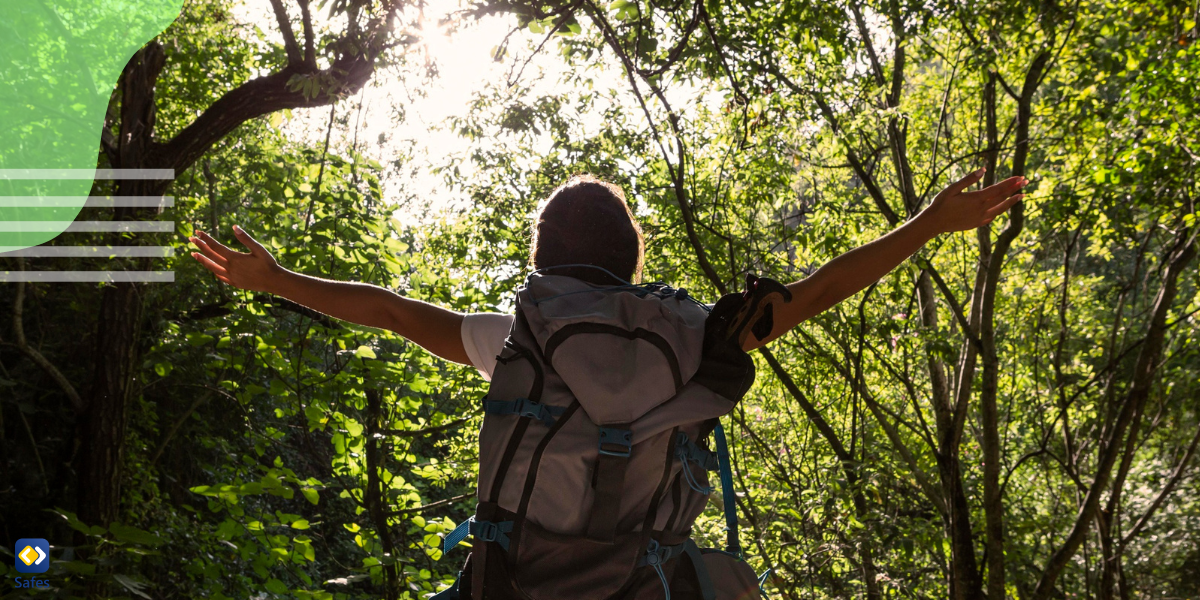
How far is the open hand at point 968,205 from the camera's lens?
132 centimetres

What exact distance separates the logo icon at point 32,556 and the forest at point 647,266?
72mm

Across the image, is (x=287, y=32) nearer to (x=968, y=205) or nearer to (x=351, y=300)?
(x=351, y=300)

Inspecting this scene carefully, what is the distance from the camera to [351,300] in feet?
4.66

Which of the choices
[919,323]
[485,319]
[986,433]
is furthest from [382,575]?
[919,323]

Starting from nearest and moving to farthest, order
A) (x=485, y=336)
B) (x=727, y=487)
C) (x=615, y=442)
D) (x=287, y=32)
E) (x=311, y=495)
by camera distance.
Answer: (x=615, y=442), (x=727, y=487), (x=485, y=336), (x=311, y=495), (x=287, y=32)

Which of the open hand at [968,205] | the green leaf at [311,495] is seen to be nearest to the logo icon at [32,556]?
the green leaf at [311,495]

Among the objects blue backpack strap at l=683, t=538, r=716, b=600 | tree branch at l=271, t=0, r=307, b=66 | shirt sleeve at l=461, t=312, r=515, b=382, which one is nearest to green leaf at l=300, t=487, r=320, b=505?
tree branch at l=271, t=0, r=307, b=66

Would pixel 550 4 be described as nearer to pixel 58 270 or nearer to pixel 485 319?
pixel 485 319

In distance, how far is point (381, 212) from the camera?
3.84m

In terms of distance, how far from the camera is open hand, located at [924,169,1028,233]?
132 cm

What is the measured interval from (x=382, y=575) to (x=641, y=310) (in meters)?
2.74

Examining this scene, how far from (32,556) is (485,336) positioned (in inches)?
93.4

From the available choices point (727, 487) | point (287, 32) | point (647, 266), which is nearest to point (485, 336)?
point (727, 487)

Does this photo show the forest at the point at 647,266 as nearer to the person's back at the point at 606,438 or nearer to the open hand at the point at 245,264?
the open hand at the point at 245,264
